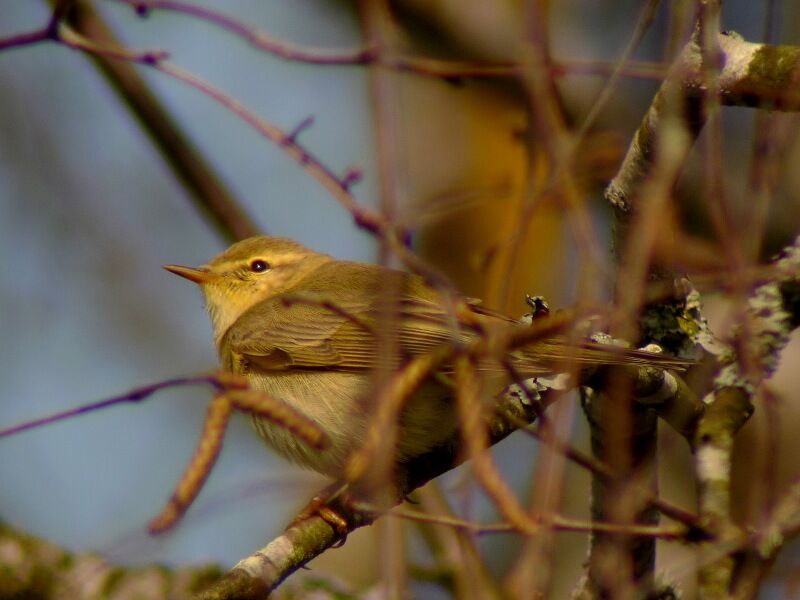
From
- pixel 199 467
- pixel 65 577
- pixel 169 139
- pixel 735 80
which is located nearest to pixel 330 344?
pixel 65 577

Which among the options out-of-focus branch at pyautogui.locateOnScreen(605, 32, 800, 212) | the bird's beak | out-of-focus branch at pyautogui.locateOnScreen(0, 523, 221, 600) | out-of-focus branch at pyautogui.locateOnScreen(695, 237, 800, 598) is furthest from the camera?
the bird's beak

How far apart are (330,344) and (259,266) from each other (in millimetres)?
1234

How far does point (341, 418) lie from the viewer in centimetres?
443

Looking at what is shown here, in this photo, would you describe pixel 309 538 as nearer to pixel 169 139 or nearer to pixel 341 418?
pixel 341 418

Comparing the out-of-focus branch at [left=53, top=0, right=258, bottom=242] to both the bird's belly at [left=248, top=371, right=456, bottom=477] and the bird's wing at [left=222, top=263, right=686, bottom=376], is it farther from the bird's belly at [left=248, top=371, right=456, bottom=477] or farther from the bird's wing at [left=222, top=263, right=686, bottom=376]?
the bird's belly at [left=248, top=371, right=456, bottom=477]

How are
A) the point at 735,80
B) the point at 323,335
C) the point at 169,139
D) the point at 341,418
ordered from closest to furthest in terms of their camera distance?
the point at 735,80, the point at 341,418, the point at 323,335, the point at 169,139

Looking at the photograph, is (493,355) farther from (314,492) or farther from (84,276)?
(84,276)

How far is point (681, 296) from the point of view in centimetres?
383

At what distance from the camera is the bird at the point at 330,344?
3.92 metres

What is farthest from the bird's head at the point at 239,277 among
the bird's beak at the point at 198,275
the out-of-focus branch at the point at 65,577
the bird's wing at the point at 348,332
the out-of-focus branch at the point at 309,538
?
the out-of-focus branch at the point at 309,538

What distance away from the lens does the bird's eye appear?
589 cm

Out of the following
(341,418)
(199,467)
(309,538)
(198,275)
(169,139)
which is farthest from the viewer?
(169,139)

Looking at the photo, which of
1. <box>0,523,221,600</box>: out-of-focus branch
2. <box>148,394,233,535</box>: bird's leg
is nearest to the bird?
<box>0,523,221,600</box>: out-of-focus branch

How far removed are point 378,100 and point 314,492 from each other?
248 centimetres
